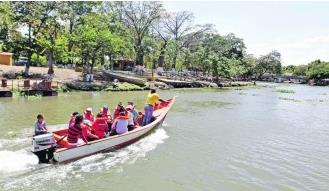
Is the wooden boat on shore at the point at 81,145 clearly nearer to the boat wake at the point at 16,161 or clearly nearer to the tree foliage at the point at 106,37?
the boat wake at the point at 16,161

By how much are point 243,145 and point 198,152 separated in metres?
2.67

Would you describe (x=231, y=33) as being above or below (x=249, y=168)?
above

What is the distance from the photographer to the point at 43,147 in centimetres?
1234

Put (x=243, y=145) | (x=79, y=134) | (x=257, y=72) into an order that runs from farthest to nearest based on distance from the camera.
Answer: (x=257, y=72) → (x=243, y=145) → (x=79, y=134)

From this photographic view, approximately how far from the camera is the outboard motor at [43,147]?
40.2ft

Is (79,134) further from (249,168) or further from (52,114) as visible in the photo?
(52,114)

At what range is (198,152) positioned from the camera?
15.4 meters

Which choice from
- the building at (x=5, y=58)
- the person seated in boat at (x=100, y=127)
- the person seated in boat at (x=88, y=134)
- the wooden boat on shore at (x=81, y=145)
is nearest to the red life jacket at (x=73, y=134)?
the wooden boat on shore at (x=81, y=145)

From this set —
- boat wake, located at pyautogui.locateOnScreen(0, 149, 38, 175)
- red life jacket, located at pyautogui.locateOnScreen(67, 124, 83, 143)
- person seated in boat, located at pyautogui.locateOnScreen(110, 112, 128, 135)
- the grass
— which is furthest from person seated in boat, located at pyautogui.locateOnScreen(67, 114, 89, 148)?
the grass

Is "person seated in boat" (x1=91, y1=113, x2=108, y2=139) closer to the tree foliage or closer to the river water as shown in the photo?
the river water

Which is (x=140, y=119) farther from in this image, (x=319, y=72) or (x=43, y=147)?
(x=319, y=72)

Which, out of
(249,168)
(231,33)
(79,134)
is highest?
(231,33)

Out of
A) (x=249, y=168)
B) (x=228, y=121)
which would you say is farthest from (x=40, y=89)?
(x=249, y=168)

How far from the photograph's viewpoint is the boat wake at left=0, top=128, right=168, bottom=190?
427 inches
